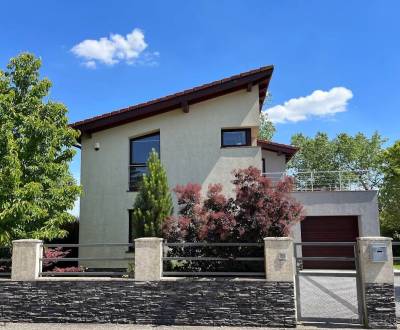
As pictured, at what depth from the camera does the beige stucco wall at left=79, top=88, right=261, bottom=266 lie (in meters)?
14.8

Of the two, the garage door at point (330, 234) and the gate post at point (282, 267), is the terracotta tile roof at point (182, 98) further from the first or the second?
the gate post at point (282, 267)

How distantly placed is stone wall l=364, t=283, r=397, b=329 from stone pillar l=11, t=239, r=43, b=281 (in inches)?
289

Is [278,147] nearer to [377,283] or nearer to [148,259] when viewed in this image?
[377,283]

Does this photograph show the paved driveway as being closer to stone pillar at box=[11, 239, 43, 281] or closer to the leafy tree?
stone pillar at box=[11, 239, 43, 281]

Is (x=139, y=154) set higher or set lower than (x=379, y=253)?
higher

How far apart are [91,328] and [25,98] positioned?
6685mm

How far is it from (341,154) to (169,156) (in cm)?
3549

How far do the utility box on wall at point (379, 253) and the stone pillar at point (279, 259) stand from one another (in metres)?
1.67

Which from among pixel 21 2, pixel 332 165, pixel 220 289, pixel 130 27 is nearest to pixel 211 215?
pixel 220 289

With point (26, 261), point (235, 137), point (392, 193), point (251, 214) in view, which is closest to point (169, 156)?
point (235, 137)

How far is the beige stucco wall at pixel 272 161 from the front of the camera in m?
21.6

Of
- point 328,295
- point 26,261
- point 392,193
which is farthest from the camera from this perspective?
point 392,193

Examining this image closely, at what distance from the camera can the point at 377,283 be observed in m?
7.97

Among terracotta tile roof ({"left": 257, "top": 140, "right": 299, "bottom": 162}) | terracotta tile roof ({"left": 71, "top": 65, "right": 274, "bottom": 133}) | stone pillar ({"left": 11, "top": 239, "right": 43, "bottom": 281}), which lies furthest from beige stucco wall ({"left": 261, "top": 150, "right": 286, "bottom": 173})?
stone pillar ({"left": 11, "top": 239, "right": 43, "bottom": 281})
